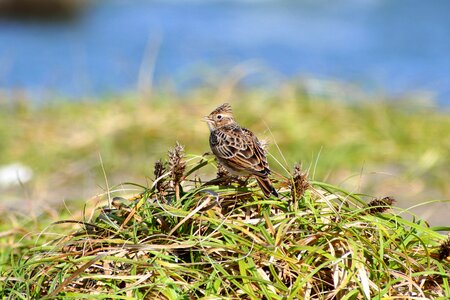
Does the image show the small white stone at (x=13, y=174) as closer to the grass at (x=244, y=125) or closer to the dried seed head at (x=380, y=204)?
the grass at (x=244, y=125)

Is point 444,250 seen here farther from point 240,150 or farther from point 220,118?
point 220,118

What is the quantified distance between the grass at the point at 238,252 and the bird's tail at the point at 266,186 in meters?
0.04

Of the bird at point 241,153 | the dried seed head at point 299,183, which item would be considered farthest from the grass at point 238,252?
the bird at point 241,153

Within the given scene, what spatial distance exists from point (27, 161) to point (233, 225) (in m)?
6.22

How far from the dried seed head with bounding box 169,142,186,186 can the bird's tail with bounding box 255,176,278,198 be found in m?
0.43

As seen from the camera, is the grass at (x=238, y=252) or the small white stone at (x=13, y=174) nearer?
the grass at (x=238, y=252)

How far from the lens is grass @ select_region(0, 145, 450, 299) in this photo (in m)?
4.00

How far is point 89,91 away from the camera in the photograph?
13430 mm

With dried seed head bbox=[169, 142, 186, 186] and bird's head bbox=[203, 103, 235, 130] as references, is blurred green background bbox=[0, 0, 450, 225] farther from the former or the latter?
dried seed head bbox=[169, 142, 186, 186]

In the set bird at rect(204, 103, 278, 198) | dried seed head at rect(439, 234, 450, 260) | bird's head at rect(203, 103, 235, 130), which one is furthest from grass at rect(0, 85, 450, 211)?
dried seed head at rect(439, 234, 450, 260)

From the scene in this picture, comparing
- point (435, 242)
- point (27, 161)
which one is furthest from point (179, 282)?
point (27, 161)

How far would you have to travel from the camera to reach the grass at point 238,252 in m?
4.00

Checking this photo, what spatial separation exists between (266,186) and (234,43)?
16.1m

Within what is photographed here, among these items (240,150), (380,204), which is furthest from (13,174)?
(380,204)
